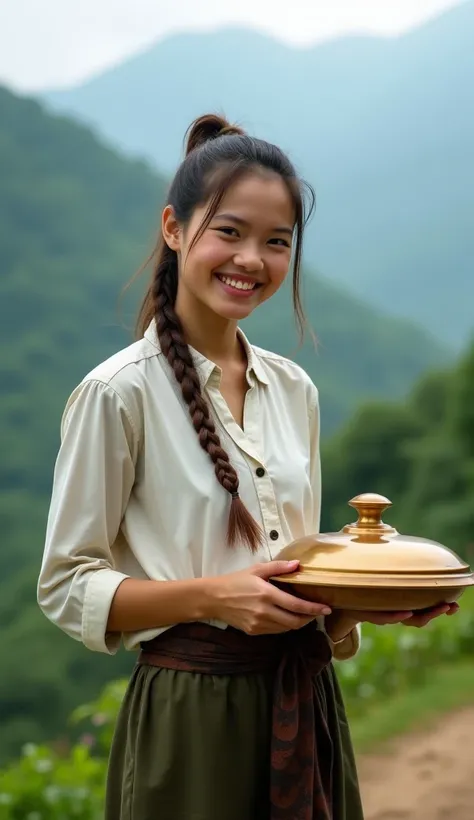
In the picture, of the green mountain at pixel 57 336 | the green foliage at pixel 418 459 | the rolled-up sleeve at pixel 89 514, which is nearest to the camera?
the rolled-up sleeve at pixel 89 514

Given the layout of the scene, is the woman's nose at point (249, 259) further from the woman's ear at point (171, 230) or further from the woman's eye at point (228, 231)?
the woman's ear at point (171, 230)

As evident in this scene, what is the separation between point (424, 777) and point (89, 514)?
295 centimetres

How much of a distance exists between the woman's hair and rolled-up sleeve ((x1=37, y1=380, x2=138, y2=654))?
11cm

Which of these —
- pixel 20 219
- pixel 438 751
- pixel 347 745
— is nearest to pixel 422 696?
pixel 438 751

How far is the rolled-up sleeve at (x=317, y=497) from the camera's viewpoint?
173cm

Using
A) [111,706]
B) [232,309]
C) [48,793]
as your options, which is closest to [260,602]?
[232,309]

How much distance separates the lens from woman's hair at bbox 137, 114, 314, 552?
4.87ft

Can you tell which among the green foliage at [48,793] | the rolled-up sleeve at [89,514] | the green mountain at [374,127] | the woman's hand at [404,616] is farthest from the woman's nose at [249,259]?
the green mountain at [374,127]

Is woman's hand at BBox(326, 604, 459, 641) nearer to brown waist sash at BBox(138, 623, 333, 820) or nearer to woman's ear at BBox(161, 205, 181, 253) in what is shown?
brown waist sash at BBox(138, 623, 333, 820)

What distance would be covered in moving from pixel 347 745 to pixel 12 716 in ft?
21.1

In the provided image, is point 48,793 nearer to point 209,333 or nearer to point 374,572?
point 209,333

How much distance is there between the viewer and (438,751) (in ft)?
13.7

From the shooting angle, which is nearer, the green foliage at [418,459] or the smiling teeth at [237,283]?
the smiling teeth at [237,283]

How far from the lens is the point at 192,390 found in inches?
60.4
